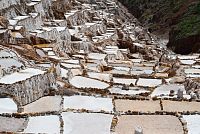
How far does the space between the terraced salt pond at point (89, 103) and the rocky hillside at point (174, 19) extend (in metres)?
35.5

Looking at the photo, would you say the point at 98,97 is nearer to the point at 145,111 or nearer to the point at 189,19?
the point at 145,111

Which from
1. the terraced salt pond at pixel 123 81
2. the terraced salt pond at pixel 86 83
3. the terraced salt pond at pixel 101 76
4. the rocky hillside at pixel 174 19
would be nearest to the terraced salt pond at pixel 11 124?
the terraced salt pond at pixel 86 83

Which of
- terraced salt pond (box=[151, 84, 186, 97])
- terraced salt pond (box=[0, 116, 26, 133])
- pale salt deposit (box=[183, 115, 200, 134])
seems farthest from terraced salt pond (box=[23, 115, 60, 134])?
terraced salt pond (box=[151, 84, 186, 97])

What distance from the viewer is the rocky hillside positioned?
184ft

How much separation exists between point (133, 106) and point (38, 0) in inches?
1195

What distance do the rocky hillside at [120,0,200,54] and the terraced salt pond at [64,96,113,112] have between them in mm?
35457

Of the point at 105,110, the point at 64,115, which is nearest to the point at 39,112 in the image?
the point at 64,115

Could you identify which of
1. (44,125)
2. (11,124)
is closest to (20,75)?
(11,124)

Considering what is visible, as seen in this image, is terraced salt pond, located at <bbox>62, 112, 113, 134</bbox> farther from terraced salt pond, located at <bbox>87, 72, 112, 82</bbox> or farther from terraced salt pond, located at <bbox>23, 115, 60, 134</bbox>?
terraced salt pond, located at <bbox>87, 72, 112, 82</bbox>

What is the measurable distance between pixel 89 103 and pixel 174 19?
53.9 meters

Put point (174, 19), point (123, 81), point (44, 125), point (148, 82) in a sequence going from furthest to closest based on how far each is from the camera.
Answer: point (174, 19) < point (123, 81) < point (148, 82) < point (44, 125)

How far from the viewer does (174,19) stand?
69.8 m

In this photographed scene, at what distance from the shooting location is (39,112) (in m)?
16.7

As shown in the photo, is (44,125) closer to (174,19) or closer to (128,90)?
(128,90)
